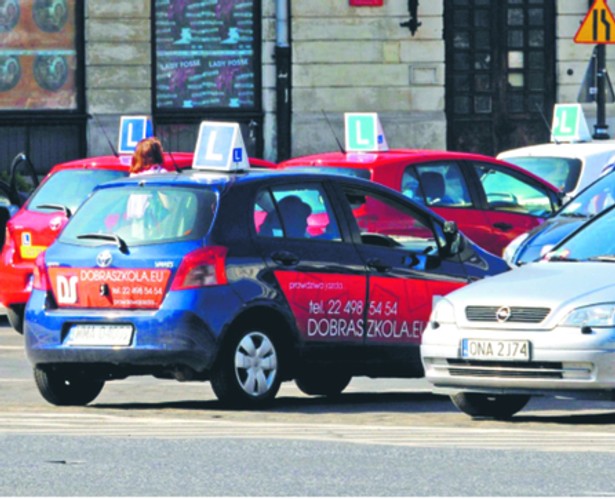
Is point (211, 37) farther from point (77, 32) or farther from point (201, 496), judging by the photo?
point (201, 496)

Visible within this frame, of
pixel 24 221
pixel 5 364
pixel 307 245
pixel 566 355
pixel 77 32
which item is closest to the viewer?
pixel 566 355

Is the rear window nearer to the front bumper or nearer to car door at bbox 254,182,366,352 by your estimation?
car door at bbox 254,182,366,352

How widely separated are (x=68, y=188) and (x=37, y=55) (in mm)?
13902

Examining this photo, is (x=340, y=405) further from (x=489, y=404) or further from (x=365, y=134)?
(x=365, y=134)

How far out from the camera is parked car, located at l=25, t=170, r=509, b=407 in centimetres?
1247

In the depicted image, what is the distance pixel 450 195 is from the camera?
18297 millimetres

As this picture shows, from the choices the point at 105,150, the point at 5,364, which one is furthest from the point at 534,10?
the point at 5,364

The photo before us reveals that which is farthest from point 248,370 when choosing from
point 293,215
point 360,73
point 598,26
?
point 360,73

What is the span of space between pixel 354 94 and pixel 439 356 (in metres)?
20.5

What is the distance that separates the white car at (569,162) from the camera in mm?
20688

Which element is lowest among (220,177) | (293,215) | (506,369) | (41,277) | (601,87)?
(506,369)

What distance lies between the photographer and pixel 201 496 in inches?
343

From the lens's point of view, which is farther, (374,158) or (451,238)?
(374,158)

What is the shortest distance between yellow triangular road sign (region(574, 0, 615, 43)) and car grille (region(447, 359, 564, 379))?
1323cm
